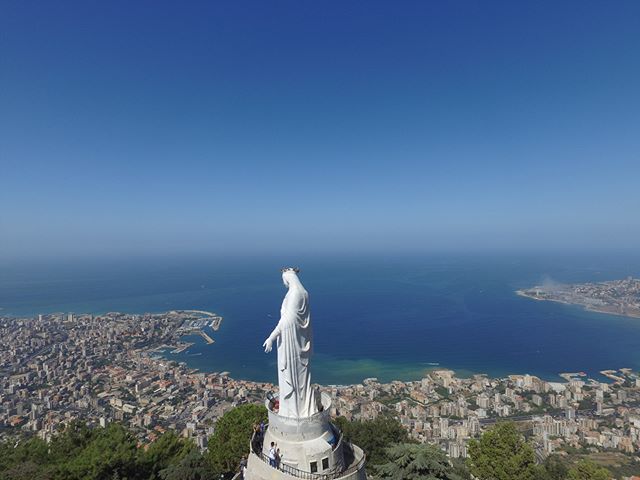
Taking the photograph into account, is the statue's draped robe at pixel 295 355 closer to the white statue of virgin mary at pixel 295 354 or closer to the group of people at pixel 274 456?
the white statue of virgin mary at pixel 295 354

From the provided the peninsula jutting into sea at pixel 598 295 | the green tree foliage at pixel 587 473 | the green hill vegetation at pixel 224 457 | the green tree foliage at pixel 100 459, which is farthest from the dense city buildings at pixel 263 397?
the peninsula jutting into sea at pixel 598 295

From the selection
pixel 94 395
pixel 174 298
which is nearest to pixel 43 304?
pixel 174 298

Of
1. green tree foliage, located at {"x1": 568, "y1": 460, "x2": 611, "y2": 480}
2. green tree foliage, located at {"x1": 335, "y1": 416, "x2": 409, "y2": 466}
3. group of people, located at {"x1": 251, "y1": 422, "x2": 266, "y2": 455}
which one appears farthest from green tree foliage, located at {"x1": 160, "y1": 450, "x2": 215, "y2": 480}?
green tree foliage, located at {"x1": 568, "y1": 460, "x2": 611, "y2": 480}

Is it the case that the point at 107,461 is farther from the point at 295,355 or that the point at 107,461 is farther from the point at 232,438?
the point at 295,355

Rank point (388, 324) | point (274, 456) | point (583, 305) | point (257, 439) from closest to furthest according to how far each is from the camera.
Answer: point (274, 456) < point (257, 439) < point (388, 324) < point (583, 305)

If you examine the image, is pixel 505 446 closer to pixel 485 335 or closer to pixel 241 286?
pixel 485 335

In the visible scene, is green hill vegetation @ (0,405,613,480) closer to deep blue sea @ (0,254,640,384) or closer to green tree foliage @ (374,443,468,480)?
green tree foliage @ (374,443,468,480)

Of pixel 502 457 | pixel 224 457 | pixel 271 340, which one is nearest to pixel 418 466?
pixel 271 340
